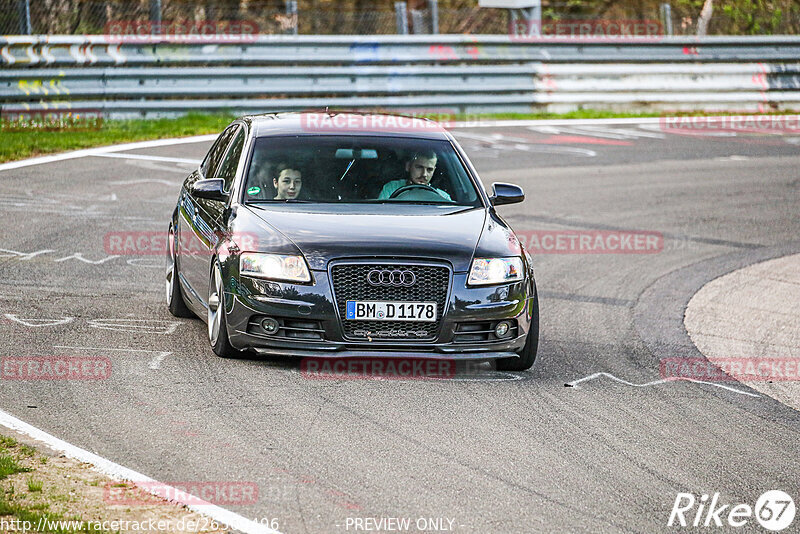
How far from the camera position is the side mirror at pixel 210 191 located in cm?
875

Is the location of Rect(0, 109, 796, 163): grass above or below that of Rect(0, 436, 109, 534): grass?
below

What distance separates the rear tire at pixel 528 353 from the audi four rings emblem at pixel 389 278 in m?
0.93

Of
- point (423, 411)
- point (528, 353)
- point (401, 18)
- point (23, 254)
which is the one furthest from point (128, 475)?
Answer: point (401, 18)

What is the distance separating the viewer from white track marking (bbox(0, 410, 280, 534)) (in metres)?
5.21

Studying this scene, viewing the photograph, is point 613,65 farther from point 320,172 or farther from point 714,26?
point 320,172

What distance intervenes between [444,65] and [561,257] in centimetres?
1104

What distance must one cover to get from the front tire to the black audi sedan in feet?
0.03

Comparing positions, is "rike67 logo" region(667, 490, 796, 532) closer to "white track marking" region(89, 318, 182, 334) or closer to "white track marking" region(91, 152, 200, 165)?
"white track marking" region(89, 318, 182, 334)

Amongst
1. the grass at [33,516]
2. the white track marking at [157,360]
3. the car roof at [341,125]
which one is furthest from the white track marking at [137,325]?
the grass at [33,516]

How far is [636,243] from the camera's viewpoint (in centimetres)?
1373

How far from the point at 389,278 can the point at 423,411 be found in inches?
39.7

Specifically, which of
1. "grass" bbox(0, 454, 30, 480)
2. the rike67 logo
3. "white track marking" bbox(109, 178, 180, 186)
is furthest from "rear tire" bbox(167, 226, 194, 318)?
"white track marking" bbox(109, 178, 180, 186)

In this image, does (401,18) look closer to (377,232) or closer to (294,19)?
(294,19)

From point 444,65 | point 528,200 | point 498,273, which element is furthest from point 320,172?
point 444,65
